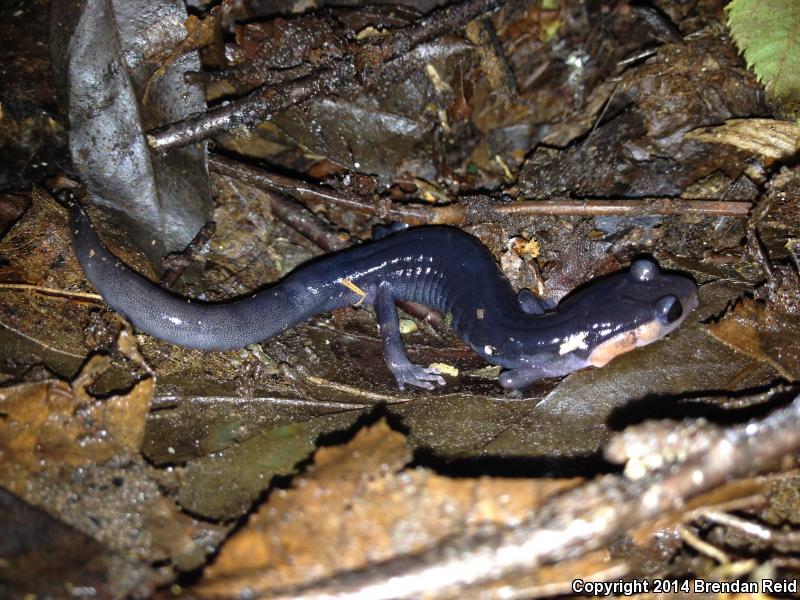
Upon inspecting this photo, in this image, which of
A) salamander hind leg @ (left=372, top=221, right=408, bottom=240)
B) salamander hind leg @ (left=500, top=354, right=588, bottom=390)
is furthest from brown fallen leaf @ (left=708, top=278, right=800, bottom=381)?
salamander hind leg @ (left=372, top=221, right=408, bottom=240)

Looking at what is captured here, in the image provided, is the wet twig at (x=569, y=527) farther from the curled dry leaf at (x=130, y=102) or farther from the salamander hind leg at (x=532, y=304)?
the curled dry leaf at (x=130, y=102)

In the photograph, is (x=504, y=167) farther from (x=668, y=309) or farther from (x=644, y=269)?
(x=668, y=309)

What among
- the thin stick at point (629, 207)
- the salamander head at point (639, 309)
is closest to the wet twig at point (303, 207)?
the thin stick at point (629, 207)

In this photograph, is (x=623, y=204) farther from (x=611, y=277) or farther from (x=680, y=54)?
(x=680, y=54)

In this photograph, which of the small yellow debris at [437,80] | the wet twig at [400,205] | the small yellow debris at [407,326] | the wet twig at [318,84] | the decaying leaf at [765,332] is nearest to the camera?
the decaying leaf at [765,332]

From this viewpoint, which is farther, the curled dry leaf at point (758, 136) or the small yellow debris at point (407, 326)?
the small yellow debris at point (407, 326)

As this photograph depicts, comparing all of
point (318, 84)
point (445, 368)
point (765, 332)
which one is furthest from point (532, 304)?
point (318, 84)
